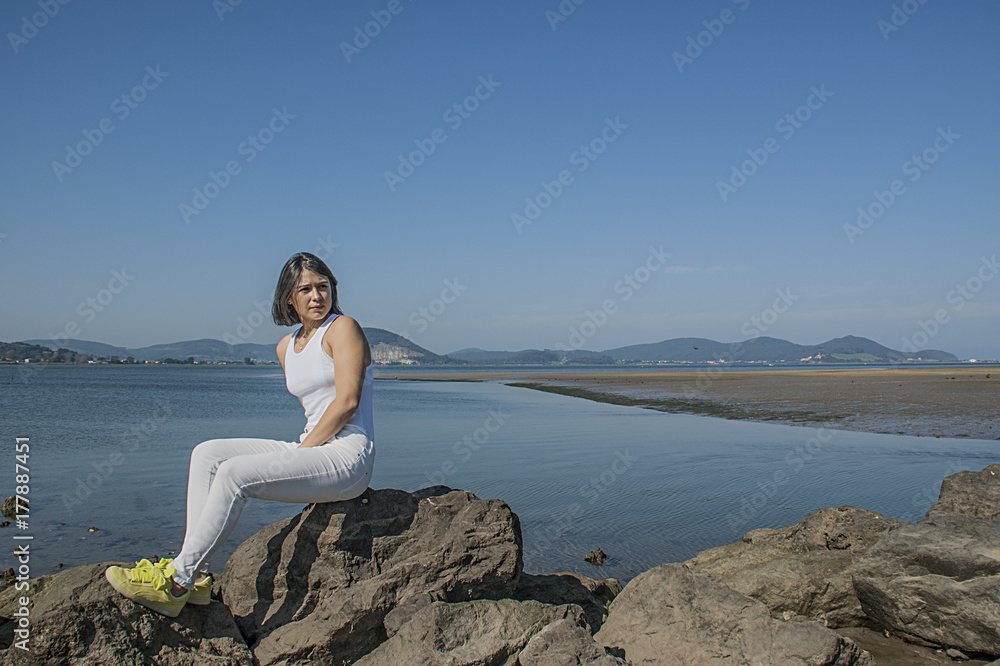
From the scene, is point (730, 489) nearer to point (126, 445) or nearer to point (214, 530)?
point (214, 530)

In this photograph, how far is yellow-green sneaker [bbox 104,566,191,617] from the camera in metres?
3.88

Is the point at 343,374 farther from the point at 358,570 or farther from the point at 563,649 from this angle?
the point at 563,649

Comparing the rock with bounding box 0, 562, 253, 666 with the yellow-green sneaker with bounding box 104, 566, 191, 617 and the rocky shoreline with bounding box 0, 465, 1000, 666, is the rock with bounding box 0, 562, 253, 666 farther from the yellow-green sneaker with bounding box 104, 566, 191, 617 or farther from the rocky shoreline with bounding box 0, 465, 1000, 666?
the yellow-green sneaker with bounding box 104, 566, 191, 617

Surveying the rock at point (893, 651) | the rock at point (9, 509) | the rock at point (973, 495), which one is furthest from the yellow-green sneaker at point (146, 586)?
the rock at point (9, 509)

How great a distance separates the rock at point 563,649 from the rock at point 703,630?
32.3 inches

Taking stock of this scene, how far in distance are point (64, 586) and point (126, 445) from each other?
1632 centimetres

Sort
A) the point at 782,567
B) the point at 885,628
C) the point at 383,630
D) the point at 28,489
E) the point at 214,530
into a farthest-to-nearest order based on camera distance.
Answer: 1. the point at 28,489
2. the point at 782,567
3. the point at 885,628
4. the point at 383,630
5. the point at 214,530

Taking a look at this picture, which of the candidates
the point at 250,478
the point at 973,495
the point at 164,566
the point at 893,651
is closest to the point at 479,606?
the point at 250,478

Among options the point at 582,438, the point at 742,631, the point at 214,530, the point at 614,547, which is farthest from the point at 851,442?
the point at 214,530

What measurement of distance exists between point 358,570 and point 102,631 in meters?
1.62

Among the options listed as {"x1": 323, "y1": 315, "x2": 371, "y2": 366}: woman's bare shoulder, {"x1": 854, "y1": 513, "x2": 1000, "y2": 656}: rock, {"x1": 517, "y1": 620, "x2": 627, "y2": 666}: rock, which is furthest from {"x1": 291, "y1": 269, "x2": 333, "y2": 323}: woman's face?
{"x1": 854, "y1": 513, "x2": 1000, "y2": 656}: rock

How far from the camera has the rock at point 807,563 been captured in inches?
229

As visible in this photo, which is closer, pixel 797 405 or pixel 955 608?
pixel 955 608

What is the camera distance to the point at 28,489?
39.3ft
